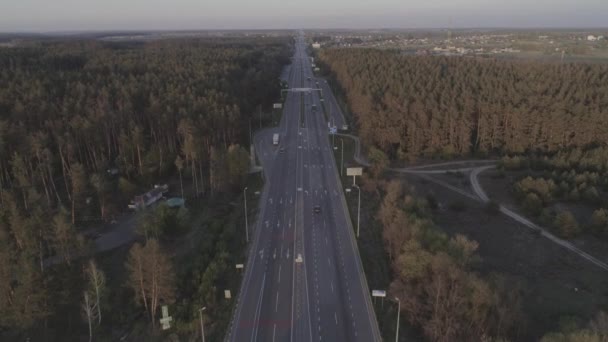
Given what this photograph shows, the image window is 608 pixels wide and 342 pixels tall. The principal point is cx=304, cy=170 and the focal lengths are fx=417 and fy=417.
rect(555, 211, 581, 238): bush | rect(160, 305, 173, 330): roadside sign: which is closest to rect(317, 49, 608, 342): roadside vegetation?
rect(555, 211, 581, 238): bush

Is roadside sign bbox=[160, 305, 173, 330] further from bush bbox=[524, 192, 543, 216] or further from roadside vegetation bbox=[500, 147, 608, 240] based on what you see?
bush bbox=[524, 192, 543, 216]

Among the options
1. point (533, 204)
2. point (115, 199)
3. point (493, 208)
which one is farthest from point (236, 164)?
point (533, 204)

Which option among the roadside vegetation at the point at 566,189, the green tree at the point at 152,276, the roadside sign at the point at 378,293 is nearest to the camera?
the green tree at the point at 152,276

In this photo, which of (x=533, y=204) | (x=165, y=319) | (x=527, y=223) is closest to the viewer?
(x=165, y=319)

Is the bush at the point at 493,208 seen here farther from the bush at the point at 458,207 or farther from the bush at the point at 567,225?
the bush at the point at 567,225

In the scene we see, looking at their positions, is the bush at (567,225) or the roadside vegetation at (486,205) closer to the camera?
the roadside vegetation at (486,205)

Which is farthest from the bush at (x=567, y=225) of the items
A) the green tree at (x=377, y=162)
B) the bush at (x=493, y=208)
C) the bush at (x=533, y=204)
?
the green tree at (x=377, y=162)

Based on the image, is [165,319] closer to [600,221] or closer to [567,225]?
[567,225]
